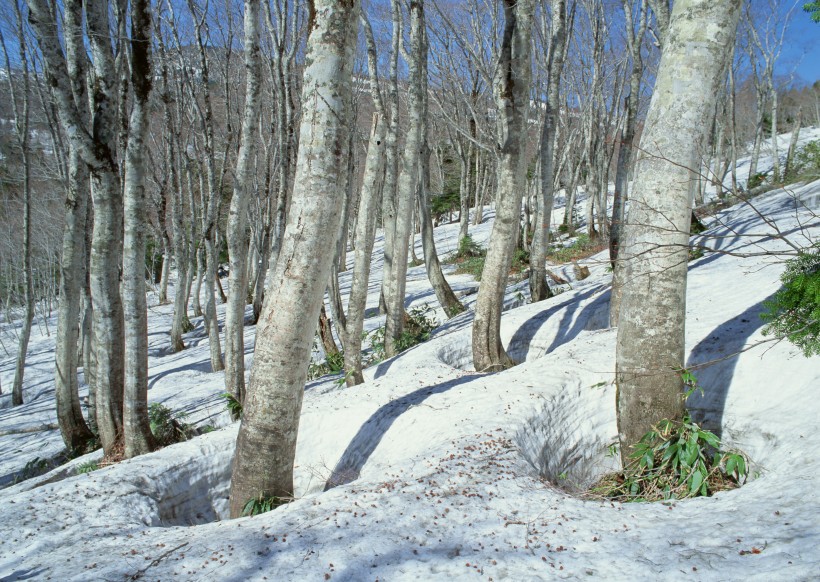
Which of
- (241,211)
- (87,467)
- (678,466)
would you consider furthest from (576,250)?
(87,467)

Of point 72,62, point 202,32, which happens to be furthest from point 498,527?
point 202,32

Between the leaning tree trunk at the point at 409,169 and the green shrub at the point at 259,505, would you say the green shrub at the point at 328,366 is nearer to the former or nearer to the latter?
the leaning tree trunk at the point at 409,169

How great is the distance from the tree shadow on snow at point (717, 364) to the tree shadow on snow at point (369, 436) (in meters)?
2.38

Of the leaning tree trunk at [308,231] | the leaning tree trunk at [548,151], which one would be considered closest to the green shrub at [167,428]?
the leaning tree trunk at [308,231]

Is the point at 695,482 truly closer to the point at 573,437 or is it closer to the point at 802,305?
the point at 573,437

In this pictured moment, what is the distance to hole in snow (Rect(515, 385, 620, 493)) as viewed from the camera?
4.36 meters

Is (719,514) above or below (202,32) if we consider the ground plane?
below

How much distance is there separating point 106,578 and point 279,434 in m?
1.29

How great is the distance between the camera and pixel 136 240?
5.67 m

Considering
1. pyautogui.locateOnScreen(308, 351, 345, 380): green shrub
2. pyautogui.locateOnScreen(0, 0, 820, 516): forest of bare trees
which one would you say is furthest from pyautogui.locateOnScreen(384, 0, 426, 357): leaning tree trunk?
pyautogui.locateOnScreen(308, 351, 345, 380): green shrub

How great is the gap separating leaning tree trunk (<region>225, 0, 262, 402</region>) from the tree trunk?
1267mm

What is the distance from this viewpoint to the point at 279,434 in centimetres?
375

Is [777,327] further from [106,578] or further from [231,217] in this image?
[231,217]

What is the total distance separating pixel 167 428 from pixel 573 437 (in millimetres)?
5524
